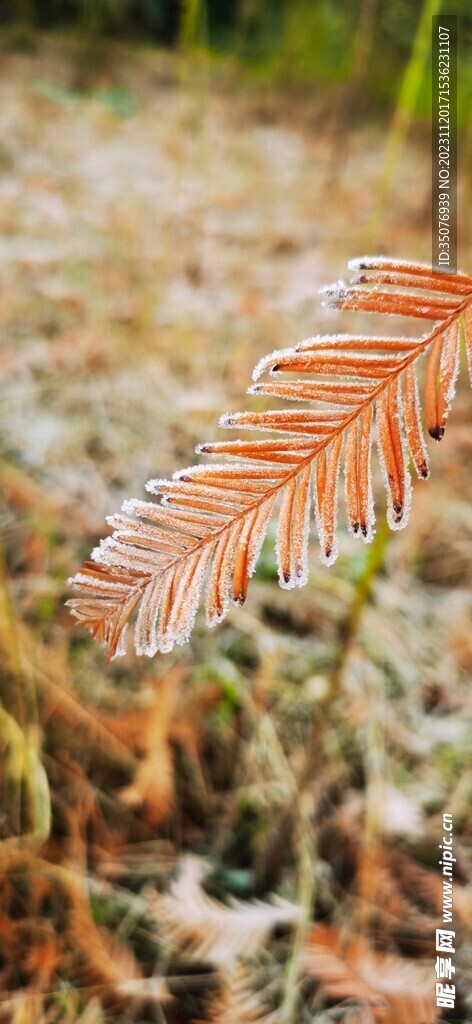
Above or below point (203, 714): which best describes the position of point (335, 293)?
above

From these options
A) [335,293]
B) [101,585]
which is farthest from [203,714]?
[335,293]

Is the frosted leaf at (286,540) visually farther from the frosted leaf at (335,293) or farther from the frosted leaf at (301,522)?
the frosted leaf at (335,293)

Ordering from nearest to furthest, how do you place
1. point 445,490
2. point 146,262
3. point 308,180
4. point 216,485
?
point 216,485, point 445,490, point 146,262, point 308,180

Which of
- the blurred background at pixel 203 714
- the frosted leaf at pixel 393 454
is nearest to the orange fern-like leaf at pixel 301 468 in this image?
the frosted leaf at pixel 393 454

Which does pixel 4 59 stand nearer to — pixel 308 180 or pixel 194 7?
pixel 308 180

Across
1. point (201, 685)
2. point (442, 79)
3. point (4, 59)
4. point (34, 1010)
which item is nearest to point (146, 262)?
point (442, 79)

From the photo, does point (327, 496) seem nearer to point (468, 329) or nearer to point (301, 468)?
point (301, 468)

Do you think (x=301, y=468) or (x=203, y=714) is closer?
(x=301, y=468)
